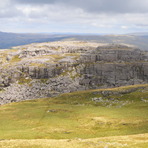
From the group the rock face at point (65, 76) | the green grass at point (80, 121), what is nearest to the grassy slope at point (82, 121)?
the green grass at point (80, 121)

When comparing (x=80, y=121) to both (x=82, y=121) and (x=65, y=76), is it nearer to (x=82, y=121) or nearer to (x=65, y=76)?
(x=82, y=121)

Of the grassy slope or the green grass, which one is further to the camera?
the green grass

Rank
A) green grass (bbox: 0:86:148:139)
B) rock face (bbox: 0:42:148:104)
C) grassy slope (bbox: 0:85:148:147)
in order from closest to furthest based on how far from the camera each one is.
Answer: grassy slope (bbox: 0:85:148:147), green grass (bbox: 0:86:148:139), rock face (bbox: 0:42:148:104)

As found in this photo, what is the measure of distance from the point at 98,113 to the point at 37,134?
3957cm

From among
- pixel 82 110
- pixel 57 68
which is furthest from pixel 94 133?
pixel 57 68

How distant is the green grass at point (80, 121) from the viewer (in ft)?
213

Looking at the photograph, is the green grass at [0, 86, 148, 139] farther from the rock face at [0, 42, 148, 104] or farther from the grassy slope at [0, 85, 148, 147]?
the rock face at [0, 42, 148, 104]

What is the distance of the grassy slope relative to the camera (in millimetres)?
64438

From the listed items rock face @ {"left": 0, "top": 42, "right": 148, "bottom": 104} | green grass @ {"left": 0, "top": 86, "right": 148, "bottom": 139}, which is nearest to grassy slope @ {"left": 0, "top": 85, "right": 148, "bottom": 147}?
green grass @ {"left": 0, "top": 86, "right": 148, "bottom": 139}

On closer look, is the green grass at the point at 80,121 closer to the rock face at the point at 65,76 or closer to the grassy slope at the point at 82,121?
the grassy slope at the point at 82,121

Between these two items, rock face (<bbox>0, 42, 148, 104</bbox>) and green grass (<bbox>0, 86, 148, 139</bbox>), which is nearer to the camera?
green grass (<bbox>0, 86, 148, 139</bbox>)

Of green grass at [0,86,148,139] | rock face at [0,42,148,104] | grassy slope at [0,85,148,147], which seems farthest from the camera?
rock face at [0,42,148,104]

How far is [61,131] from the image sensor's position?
68.3 m

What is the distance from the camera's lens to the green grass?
213 feet
